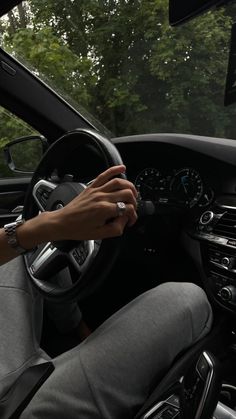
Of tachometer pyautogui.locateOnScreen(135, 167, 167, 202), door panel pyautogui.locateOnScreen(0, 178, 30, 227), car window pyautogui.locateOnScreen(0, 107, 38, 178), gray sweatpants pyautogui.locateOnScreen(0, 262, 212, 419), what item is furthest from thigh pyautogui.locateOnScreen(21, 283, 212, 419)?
door panel pyautogui.locateOnScreen(0, 178, 30, 227)

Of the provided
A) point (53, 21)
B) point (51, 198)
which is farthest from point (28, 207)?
point (53, 21)

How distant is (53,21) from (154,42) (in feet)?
2.23

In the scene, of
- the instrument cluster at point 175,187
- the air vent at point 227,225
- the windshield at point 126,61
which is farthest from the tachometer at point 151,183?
the air vent at point 227,225

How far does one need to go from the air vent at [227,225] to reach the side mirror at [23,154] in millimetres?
1038

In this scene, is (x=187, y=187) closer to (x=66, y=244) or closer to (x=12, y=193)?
(x=66, y=244)

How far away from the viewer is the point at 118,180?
124 cm

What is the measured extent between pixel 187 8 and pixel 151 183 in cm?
99

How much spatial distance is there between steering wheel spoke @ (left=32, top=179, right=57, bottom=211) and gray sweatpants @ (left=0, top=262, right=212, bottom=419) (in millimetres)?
479

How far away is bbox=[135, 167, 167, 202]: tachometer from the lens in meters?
2.03

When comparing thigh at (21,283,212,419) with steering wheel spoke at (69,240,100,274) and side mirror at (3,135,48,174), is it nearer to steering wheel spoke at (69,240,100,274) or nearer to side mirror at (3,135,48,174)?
steering wheel spoke at (69,240,100,274)

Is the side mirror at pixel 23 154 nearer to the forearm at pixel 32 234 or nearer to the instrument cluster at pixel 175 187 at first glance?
the instrument cluster at pixel 175 187

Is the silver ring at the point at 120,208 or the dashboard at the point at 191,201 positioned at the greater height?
the silver ring at the point at 120,208

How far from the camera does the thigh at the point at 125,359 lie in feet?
3.82

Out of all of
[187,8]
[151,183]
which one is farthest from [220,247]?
[187,8]
